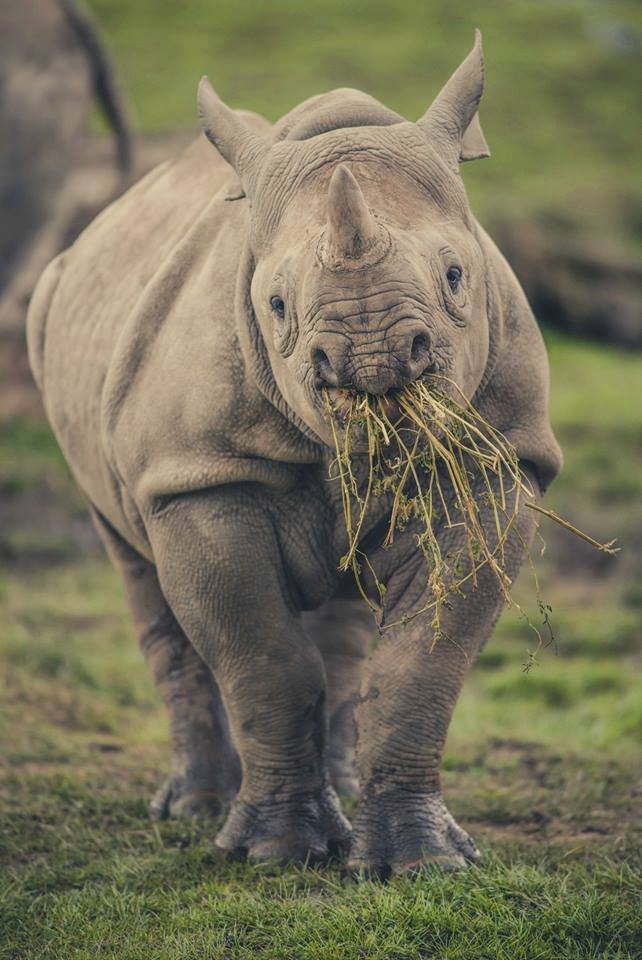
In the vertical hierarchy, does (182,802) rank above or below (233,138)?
below

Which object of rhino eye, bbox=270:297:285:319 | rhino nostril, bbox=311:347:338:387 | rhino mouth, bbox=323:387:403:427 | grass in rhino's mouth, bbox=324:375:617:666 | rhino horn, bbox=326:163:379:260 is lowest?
→ grass in rhino's mouth, bbox=324:375:617:666

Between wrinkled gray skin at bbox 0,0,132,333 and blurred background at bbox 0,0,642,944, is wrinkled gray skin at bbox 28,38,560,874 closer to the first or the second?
blurred background at bbox 0,0,642,944

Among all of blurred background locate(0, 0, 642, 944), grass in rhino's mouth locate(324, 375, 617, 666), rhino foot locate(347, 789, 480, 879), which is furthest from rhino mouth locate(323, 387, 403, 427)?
blurred background locate(0, 0, 642, 944)

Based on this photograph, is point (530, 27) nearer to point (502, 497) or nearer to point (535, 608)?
point (535, 608)

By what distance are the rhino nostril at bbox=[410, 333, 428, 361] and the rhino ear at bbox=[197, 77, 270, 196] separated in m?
0.94

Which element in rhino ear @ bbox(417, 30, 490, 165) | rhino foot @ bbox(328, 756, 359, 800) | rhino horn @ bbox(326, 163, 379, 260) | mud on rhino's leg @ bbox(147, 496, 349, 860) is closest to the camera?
rhino horn @ bbox(326, 163, 379, 260)

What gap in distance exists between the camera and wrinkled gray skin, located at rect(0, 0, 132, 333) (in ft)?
41.1

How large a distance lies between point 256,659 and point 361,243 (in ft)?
5.12

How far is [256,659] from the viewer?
17.6 ft

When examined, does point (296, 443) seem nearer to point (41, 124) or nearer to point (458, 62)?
point (41, 124)

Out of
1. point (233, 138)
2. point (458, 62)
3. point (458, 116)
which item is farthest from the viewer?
point (458, 62)

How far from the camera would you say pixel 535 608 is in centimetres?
988

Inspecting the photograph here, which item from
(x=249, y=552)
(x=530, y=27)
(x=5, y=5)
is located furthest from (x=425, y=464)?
(x=530, y=27)

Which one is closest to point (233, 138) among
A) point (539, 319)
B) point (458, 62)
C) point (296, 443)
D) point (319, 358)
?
point (296, 443)
